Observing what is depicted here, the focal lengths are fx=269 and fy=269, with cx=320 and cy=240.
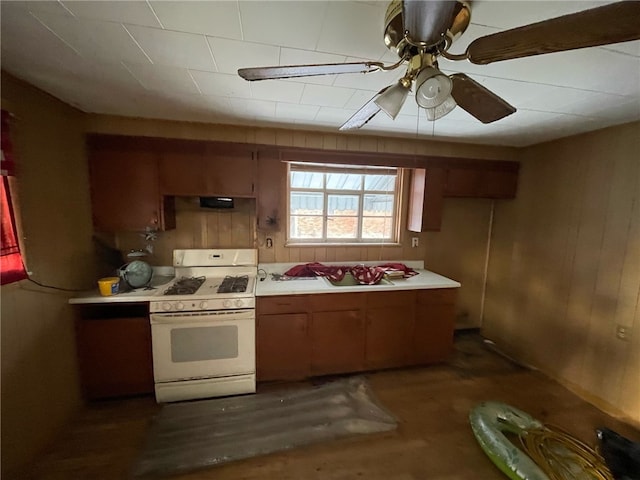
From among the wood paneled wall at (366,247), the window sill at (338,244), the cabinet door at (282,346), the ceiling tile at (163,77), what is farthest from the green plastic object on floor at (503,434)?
the ceiling tile at (163,77)

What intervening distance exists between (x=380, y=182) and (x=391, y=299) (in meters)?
1.37

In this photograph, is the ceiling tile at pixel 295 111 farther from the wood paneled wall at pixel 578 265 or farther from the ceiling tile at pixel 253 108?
the wood paneled wall at pixel 578 265

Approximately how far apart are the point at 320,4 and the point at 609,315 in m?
3.13

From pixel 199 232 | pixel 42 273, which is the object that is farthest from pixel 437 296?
pixel 42 273

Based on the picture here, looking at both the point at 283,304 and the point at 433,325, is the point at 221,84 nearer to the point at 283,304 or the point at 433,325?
the point at 283,304

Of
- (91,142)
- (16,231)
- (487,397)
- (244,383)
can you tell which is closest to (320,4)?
(16,231)

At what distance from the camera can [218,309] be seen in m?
2.22

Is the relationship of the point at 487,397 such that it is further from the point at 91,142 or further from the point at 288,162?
the point at 91,142

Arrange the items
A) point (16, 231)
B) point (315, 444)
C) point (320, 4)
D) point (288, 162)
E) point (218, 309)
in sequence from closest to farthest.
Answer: point (320, 4)
point (16, 231)
point (315, 444)
point (218, 309)
point (288, 162)

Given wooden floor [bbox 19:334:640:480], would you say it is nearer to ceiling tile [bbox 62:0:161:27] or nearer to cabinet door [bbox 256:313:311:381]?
cabinet door [bbox 256:313:311:381]

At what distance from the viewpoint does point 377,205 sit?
10.5ft

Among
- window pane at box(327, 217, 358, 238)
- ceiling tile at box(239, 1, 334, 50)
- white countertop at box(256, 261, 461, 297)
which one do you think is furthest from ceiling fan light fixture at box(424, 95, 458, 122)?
window pane at box(327, 217, 358, 238)

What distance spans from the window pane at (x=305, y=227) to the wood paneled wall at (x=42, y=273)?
6.04 ft

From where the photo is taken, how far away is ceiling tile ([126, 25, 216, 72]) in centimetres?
119
